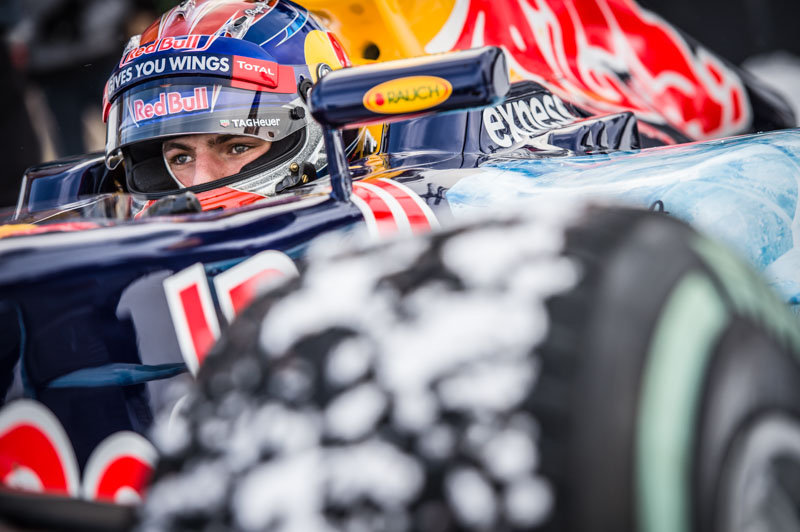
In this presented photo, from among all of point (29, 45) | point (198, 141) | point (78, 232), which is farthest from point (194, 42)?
point (29, 45)

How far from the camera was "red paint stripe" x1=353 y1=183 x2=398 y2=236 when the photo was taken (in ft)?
3.54

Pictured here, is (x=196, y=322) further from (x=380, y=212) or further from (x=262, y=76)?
(x=262, y=76)

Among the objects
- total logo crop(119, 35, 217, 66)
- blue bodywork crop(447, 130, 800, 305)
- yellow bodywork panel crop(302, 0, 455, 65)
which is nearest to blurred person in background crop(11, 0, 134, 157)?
yellow bodywork panel crop(302, 0, 455, 65)

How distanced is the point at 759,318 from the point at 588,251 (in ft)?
0.41

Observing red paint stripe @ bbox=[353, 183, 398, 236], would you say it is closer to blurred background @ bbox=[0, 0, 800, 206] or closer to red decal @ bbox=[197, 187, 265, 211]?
red decal @ bbox=[197, 187, 265, 211]

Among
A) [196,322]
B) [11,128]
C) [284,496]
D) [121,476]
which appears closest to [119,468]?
[121,476]

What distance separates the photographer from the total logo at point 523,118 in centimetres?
176

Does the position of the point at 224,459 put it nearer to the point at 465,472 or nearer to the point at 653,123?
the point at 465,472

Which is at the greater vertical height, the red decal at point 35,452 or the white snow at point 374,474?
the white snow at point 374,474

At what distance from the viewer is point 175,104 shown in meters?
1.55

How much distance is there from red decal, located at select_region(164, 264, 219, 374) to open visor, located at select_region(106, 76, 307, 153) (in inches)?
28.4

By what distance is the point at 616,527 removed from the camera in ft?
1.38

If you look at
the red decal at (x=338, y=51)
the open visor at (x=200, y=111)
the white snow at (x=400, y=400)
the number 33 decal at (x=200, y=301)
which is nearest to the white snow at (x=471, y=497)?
the white snow at (x=400, y=400)

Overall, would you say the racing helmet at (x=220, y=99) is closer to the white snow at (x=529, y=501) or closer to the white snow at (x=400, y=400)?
the white snow at (x=400, y=400)
